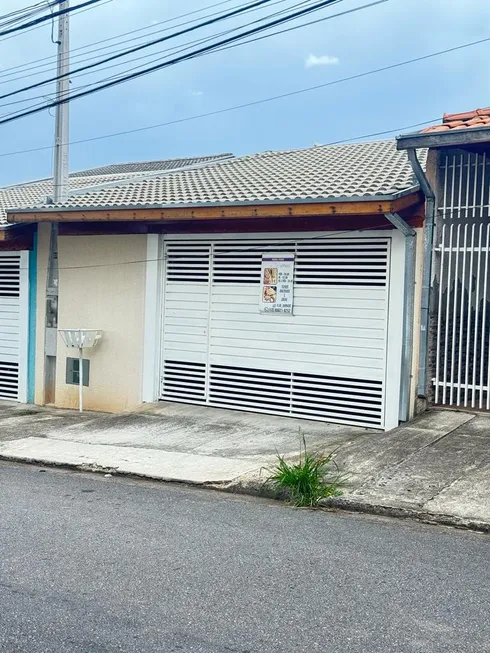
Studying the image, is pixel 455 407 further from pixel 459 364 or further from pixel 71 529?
pixel 71 529

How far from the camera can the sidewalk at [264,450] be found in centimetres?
685

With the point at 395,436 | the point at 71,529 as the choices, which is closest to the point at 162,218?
the point at 395,436

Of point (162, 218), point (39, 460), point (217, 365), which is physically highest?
point (162, 218)

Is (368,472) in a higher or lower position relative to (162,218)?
lower

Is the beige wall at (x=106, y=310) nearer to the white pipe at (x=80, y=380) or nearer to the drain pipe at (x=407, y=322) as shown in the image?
the white pipe at (x=80, y=380)

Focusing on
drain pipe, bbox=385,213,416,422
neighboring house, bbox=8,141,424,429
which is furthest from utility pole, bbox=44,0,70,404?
drain pipe, bbox=385,213,416,422

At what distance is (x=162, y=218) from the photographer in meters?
11.1

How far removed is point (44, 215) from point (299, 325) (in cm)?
444

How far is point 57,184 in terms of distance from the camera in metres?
13.7

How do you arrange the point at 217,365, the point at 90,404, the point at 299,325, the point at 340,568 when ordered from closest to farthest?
1. the point at 340,568
2. the point at 299,325
3. the point at 217,365
4. the point at 90,404

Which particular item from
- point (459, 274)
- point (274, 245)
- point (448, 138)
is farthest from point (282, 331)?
point (448, 138)

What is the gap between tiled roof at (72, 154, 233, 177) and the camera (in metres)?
20.2

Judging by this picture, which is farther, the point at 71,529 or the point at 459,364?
the point at 459,364

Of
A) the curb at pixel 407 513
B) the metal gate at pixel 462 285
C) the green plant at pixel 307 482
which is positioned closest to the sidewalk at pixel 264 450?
the curb at pixel 407 513
